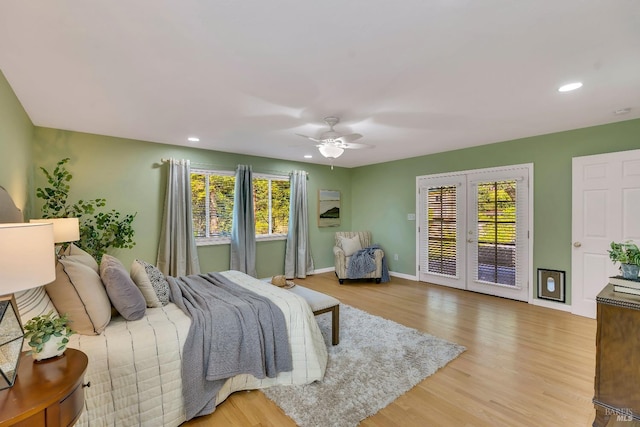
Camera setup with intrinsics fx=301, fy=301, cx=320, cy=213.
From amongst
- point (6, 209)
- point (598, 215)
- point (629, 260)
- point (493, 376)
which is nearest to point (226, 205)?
point (6, 209)

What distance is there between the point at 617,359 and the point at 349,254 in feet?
13.3

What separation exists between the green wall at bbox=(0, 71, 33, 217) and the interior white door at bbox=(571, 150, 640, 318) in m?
5.81

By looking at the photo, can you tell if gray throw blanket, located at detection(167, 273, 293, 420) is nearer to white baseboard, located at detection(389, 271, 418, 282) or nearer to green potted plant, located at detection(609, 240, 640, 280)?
green potted plant, located at detection(609, 240, 640, 280)

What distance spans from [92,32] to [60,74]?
82 centimetres

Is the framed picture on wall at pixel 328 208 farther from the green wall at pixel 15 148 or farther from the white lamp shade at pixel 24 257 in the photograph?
the white lamp shade at pixel 24 257

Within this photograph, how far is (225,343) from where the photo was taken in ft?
6.82

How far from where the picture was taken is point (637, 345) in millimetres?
1671

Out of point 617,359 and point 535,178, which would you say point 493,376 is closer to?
point 617,359

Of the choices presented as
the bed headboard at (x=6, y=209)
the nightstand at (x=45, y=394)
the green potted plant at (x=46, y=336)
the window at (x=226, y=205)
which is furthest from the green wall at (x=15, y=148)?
the window at (x=226, y=205)

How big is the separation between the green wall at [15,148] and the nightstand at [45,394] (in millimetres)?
1835

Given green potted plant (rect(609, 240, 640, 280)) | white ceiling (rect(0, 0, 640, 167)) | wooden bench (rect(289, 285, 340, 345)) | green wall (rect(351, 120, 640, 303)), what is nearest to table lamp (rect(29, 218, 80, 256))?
white ceiling (rect(0, 0, 640, 167))

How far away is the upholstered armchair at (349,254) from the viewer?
5383 mm

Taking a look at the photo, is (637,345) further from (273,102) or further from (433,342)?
(273,102)

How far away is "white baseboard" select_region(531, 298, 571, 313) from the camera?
12.8ft
